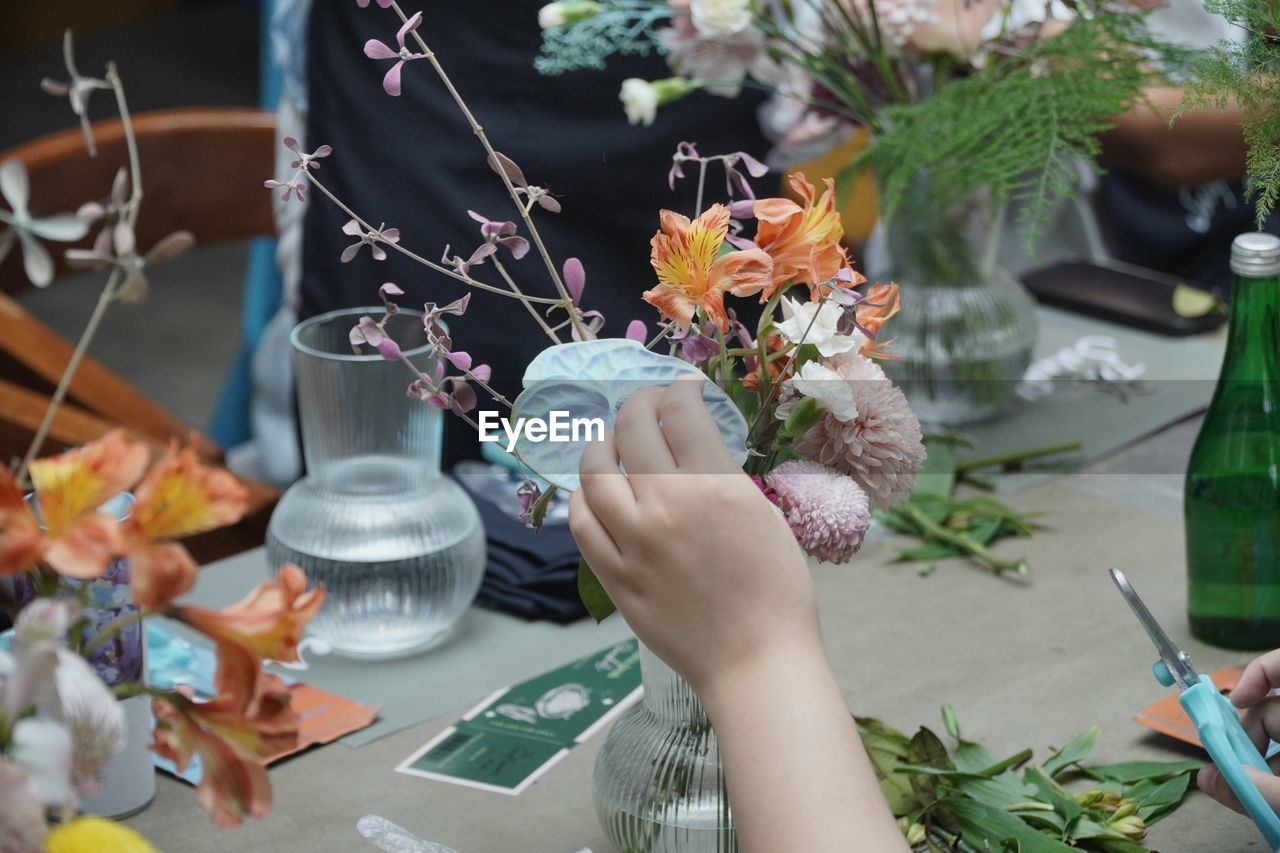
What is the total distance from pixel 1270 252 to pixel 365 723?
585 mm

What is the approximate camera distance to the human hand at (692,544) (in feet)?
1.69

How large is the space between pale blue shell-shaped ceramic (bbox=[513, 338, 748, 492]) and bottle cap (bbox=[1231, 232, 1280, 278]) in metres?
0.39

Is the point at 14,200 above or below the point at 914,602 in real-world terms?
above

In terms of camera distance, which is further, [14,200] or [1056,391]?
[1056,391]

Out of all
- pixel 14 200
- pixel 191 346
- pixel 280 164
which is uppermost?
pixel 14 200

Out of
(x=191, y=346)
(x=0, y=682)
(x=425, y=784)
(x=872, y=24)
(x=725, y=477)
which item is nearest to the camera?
(x=0, y=682)

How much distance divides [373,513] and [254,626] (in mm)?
481

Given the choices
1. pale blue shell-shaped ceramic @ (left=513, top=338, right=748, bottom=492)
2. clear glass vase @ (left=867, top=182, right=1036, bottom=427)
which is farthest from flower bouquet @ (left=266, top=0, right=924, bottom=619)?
clear glass vase @ (left=867, top=182, right=1036, bottom=427)

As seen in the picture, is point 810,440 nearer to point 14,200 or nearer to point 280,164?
point 14,200

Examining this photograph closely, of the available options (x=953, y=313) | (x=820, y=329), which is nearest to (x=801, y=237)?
(x=820, y=329)

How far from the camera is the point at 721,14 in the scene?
1003 millimetres

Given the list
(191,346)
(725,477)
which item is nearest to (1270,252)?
(725,477)

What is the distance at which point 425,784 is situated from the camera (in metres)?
0.75

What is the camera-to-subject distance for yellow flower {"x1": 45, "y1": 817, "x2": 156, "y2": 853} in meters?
0.38
